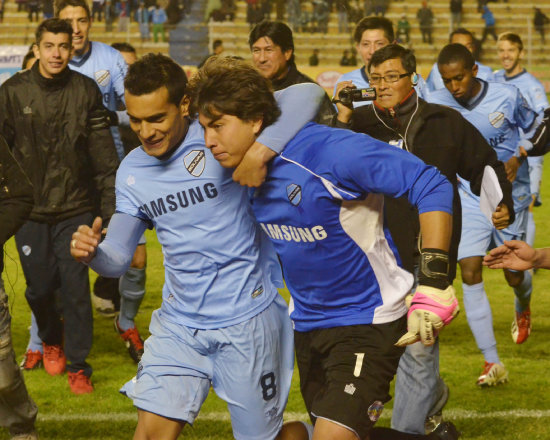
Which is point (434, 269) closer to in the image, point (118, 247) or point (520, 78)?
point (118, 247)

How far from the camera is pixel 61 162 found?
6.38 metres

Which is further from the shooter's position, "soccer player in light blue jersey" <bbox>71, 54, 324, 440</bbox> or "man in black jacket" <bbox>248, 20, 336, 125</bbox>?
"man in black jacket" <bbox>248, 20, 336, 125</bbox>

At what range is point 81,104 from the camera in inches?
250

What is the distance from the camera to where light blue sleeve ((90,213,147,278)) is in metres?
3.84

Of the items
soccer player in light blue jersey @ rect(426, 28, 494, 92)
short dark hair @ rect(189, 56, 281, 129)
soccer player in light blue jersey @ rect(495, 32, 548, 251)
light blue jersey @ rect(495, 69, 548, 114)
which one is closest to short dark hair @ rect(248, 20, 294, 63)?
soccer player in light blue jersey @ rect(426, 28, 494, 92)

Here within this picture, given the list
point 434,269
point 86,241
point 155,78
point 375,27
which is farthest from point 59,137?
point 434,269

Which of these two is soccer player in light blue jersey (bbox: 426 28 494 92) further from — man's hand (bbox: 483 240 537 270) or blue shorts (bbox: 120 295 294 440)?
blue shorts (bbox: 120 295 294 440)

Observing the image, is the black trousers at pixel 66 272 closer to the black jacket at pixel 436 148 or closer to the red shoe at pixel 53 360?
the red shoe at pixel 53 360

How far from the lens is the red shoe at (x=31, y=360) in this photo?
23.1 feet

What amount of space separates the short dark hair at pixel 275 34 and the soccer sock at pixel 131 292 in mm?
1915

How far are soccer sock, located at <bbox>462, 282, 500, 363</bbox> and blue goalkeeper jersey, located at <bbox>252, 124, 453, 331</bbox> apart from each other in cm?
286

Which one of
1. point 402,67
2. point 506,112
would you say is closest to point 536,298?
point 506,112

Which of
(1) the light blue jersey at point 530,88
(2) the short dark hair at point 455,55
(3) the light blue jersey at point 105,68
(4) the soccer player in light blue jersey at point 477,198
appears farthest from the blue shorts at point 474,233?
(1) the light blue jersey at point 530,88

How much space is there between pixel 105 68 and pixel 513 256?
14.6 ft
